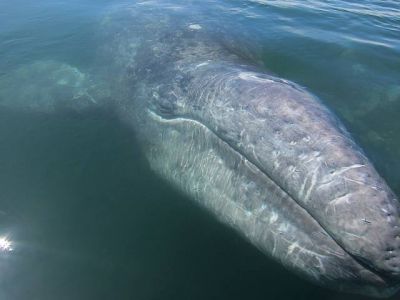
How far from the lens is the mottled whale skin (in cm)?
518

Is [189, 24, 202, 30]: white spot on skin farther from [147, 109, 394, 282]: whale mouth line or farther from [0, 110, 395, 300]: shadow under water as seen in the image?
[0, 110, 395, 300]: shadow under water

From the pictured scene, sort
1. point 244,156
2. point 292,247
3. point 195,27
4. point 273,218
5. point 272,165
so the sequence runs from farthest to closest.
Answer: point 195,27, point 244,156, point 272,165, point 273,218, point 292,247

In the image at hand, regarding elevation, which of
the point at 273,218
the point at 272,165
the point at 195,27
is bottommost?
the point at 273,218

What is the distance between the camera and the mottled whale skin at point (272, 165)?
5.18 metres

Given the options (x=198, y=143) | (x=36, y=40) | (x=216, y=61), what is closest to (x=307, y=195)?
(x=198, y=143)

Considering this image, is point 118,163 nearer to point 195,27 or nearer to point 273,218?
point 273,218

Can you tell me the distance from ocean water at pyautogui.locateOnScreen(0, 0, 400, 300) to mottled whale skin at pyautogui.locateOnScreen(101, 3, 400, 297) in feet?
1.62

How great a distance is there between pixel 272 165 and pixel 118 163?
3652 mm

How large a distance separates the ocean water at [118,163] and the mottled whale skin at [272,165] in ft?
1.62

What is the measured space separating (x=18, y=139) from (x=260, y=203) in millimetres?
5747

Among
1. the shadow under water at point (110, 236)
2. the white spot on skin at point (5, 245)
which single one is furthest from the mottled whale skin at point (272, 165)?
the white spot on skin at point (5, 245)

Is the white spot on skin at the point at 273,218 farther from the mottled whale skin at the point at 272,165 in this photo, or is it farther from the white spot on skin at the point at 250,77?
A: the white spot on skin at the point at 250,77

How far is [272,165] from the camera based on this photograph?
615 cm

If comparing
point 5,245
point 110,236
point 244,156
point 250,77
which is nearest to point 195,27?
point 250,77
